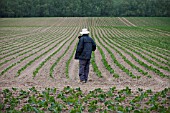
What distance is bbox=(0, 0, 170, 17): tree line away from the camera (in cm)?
10450

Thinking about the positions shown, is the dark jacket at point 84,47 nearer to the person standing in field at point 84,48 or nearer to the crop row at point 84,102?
the person standing in field at point 84,48

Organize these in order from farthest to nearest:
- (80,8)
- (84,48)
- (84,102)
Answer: (80,8) → (84,48) → (84,102)

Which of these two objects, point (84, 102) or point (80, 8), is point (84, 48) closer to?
point (84, 102)

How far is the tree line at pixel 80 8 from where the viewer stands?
104500 mm

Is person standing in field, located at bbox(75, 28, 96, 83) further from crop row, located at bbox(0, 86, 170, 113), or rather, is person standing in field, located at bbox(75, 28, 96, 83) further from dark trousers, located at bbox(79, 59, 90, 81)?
crop row, located at bbox(0, 86, 170, 113)

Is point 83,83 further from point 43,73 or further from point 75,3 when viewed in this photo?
point 75,3

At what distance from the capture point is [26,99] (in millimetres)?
8031

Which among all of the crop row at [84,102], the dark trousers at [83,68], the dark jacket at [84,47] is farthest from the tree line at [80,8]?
the crop row at [84,102]

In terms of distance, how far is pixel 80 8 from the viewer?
11188 cm

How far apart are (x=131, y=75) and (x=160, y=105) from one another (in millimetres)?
5306

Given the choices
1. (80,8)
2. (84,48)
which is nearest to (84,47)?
(84,48)

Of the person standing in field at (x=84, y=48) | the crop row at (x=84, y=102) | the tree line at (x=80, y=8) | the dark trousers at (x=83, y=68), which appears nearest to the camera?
the crop row at (x=84, y=102)

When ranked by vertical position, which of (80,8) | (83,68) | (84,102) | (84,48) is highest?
(84,48)

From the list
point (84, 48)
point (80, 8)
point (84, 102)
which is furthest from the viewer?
point (80, 8)
